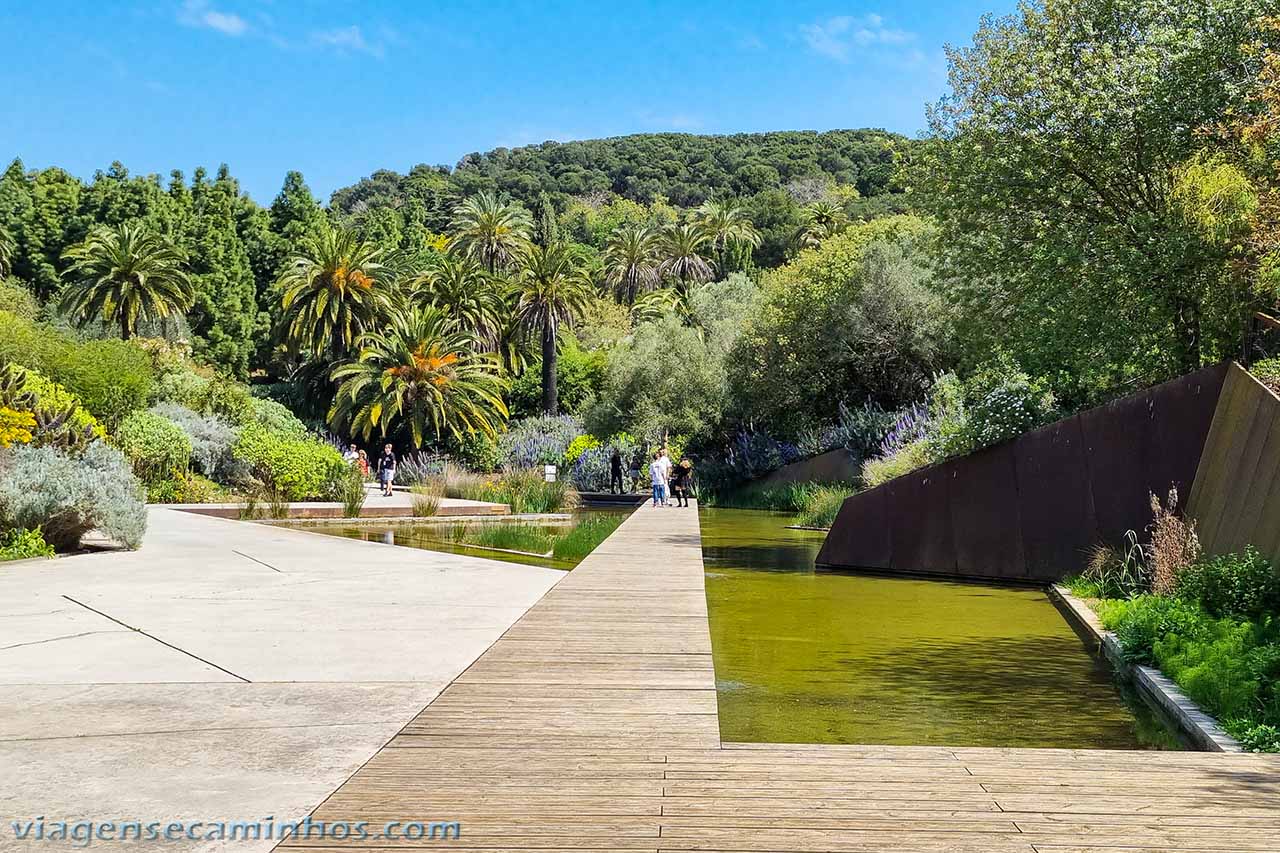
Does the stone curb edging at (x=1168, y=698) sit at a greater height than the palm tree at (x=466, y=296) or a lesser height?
lesser

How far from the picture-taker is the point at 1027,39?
54.8 ft

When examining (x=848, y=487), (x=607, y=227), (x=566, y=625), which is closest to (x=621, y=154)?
(x=607, y=227)

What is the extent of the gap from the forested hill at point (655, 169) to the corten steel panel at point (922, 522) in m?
79.3

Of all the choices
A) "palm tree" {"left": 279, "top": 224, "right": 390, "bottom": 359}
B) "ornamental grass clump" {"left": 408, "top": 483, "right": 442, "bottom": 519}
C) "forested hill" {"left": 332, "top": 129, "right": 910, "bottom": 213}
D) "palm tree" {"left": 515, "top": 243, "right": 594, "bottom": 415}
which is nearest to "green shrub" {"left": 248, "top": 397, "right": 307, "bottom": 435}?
"palm tree" {"left": 279, "top": 224, "right": 390, "bottom": 359}

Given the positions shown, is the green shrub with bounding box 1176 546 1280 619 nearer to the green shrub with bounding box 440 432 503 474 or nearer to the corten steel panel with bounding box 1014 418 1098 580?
the corten steel panel with bounding box 1014 418 1098 580

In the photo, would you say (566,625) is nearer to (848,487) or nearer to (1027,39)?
(1027,39)

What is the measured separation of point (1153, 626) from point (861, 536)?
7181mm

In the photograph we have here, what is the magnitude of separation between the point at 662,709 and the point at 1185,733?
3.03 m

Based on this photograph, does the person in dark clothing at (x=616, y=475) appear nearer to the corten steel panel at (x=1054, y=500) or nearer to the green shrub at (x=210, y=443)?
the green shrub at (x=210, y=443)

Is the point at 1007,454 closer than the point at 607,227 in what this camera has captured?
Yes

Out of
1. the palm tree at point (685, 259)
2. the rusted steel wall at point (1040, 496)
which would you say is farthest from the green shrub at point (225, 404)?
the palm tree at point (685, 259)

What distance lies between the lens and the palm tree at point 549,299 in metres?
47.3

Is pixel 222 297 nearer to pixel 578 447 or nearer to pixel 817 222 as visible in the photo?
pixel 578 447

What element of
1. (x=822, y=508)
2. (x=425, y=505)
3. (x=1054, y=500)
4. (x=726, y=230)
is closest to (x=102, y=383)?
(x=425, y=505)
